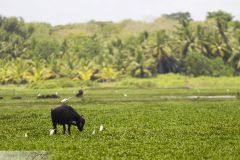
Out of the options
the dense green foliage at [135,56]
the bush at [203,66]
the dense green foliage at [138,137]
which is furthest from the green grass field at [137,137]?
the bush at [203,66]

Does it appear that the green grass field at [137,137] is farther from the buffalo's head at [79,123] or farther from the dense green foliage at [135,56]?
the dense green foliage at [135,56]

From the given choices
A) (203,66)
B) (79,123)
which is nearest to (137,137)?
(79,123)

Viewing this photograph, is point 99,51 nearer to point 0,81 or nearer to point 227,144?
point 0,81

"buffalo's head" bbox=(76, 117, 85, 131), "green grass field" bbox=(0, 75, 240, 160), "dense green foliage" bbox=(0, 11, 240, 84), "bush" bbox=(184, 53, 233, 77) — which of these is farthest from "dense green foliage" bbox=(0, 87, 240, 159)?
"bush" bbox=(184, 53, 233, 77)

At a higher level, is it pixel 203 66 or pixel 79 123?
pixel 79 123

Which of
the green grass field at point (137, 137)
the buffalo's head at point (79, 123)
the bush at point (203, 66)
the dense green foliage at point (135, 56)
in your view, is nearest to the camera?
the green grass field at point (137, 137)

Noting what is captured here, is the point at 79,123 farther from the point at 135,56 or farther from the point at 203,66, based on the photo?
the point at 203,66

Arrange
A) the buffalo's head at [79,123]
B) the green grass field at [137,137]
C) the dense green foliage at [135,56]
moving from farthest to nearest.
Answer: the dense green foliage at [135,56] → the buffalo's head at [79,123] → the green grass field at [137,137]

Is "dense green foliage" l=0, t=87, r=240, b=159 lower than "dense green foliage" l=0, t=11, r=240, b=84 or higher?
lower

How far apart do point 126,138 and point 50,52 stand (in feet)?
368

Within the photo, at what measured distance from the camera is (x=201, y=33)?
120000 millimetres

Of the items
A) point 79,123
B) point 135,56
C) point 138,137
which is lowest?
point 138,137

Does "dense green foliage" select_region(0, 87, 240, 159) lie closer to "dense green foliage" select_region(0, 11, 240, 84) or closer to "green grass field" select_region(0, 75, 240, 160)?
"green grass field" select_region(0, 75, 240, 160)

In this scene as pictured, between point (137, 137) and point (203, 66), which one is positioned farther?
point (203, 66)
